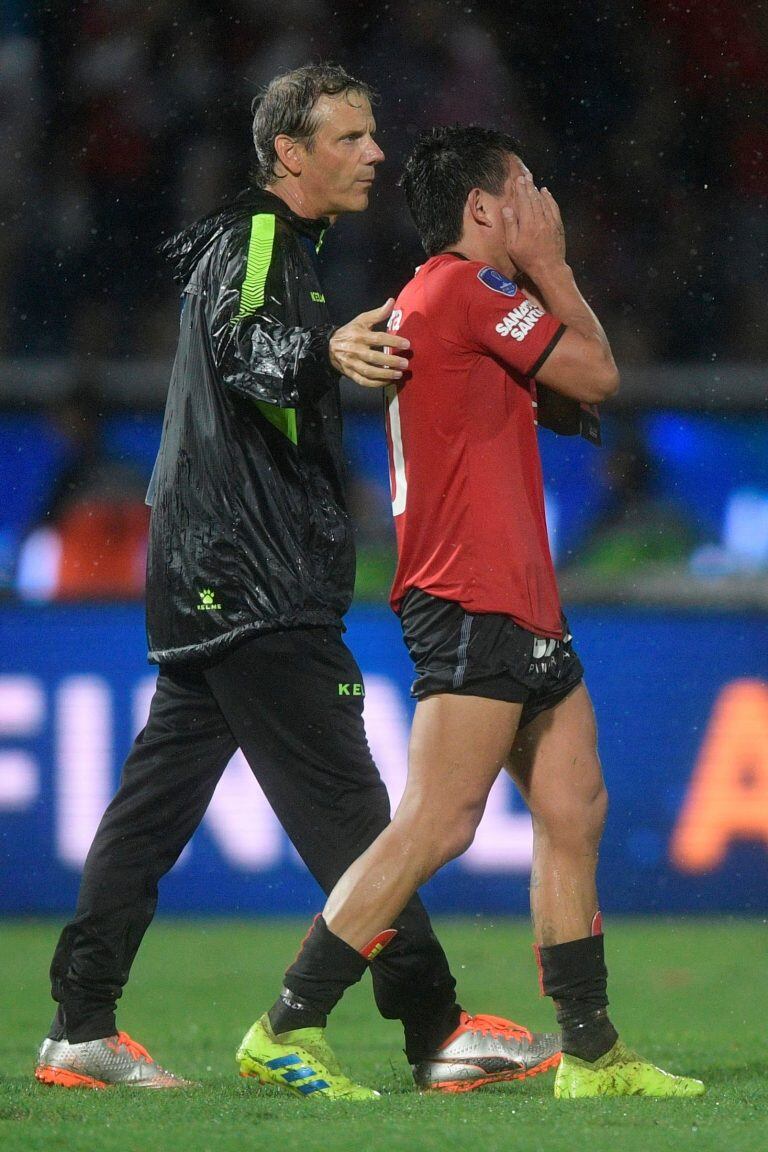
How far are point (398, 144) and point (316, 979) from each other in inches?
246

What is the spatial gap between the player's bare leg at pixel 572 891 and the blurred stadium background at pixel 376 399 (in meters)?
2.87

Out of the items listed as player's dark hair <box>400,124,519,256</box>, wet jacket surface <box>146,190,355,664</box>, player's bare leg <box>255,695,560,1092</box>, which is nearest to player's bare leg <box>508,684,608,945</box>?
player's bare leg <box>255,695,560,1092</box>

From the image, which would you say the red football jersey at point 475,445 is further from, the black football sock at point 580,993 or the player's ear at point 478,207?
the black football sock at point 580,993

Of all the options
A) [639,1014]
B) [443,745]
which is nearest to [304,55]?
[639,1014]

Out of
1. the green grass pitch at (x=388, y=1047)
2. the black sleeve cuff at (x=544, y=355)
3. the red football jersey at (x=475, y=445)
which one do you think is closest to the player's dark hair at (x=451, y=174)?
the red football jersey at (x=475, y=445)

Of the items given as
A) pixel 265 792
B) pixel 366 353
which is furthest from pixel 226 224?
pixel 265 792

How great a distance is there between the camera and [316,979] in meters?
3.25

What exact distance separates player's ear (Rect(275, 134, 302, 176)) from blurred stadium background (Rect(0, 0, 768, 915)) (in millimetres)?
2947

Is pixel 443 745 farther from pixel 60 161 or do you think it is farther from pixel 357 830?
pixel 60 161

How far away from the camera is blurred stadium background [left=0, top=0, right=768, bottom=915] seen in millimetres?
6262

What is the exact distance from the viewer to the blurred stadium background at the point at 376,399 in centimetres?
626

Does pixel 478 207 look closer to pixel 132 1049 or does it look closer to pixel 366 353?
pixel 366 353

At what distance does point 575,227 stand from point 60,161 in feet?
8.41

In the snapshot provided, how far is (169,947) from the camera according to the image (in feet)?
19.0
